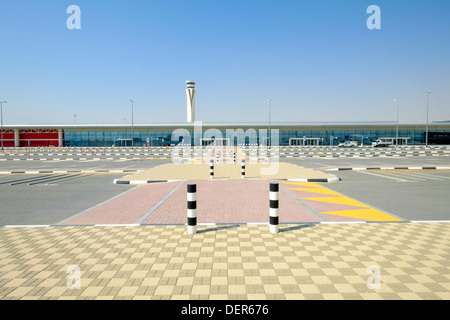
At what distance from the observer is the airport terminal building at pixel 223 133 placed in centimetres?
7019

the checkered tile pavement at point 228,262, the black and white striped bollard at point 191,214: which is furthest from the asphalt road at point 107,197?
the black and white striped bollard at point 191,214

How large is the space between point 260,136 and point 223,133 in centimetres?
959

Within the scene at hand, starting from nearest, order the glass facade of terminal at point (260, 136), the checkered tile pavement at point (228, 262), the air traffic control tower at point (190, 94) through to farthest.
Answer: the checkered tile pavement at point (228, 262) < the air traffic control tower at point (190, 94) < the glass facade of terminal at point (260, 136)

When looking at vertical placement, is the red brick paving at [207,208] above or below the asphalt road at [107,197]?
above

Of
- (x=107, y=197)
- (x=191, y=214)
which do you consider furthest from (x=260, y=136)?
(x=191, y=214)

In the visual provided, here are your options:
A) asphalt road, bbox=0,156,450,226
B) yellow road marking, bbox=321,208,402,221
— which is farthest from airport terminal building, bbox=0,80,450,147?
yellow road marking, bbox=321,208,402,221

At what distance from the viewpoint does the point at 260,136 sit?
75.4 m

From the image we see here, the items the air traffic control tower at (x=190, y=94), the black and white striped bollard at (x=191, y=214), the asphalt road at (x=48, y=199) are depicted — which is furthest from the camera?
the air traffic control tower at (x=190, y=94)

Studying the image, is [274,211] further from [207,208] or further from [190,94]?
[190,94]

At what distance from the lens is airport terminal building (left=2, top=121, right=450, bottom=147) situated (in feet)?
230

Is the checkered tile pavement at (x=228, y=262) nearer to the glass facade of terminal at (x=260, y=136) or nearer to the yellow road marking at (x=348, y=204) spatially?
the yellow road marking at (x=348, y=204)

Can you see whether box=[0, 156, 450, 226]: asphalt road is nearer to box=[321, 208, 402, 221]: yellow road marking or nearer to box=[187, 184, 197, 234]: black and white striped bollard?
box=[321, 208, 402, 221]: yellow road marking
